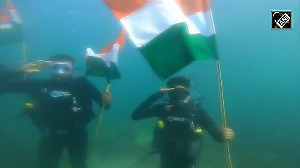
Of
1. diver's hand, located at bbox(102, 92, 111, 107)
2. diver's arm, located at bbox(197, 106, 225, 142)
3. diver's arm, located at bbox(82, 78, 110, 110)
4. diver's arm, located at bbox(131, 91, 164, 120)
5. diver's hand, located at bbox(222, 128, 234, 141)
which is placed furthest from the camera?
diver's arm, located at bbox(82, 78, 110, 110)

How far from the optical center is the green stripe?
2.60 m

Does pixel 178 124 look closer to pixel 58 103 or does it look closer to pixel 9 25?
pixel 58 103

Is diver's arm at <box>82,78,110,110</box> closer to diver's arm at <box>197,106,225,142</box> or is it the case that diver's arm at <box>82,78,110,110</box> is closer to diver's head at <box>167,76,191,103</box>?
diver's head at <box>167,76,191,103</box>

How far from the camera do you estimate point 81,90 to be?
12.2 ft

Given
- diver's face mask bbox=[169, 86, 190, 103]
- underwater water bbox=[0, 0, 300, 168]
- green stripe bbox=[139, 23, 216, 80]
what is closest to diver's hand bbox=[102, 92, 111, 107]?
underwater water bbox=[0, 0, 300, 168]

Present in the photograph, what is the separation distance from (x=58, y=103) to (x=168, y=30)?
76.7 inches

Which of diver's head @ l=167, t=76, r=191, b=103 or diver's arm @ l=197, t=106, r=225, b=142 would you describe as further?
diver's head @ l=167, t=76, r=191, b=103

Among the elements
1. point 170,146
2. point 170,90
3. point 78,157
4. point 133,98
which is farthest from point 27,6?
point 133,98

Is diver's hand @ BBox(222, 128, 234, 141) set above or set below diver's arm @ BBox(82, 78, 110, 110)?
below

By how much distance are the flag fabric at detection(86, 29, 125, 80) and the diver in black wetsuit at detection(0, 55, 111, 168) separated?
1.02 ft

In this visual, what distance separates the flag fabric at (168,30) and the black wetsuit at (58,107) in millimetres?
1347

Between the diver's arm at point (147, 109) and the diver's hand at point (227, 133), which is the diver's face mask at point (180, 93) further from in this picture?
the diver's hand at point (227, 133)

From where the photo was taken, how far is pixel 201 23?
8.86ft

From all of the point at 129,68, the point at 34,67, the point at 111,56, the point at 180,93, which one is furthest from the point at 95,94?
the point at 129,68
